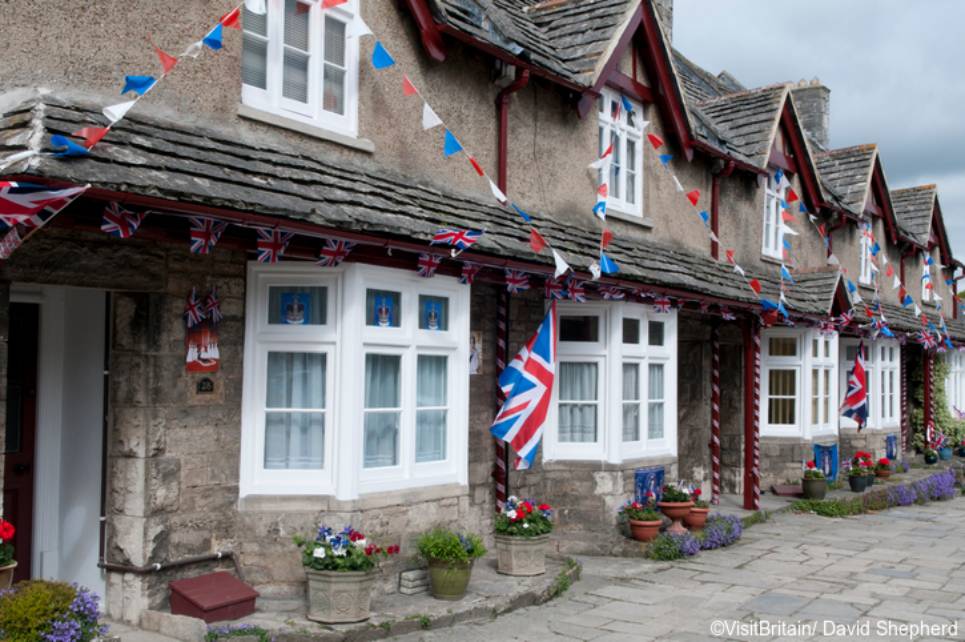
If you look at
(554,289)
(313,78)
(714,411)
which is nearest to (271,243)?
(313,78)

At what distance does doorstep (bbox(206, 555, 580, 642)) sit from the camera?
6727 mm

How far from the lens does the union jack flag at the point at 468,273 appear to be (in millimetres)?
8867

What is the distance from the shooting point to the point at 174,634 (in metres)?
6.57

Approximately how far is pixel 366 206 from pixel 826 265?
1485 cm

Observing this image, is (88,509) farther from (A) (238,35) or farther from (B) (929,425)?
(B) (929,425)

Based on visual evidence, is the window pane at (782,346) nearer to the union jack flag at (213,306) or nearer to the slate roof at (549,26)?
the slate roof at (549,26)

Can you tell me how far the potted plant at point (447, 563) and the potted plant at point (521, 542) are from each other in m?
0.98

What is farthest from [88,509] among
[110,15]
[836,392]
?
[836,392]

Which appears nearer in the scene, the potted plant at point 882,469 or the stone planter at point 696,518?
the stone planter at point 696,518

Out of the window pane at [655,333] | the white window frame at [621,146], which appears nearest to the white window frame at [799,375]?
the white window frame at [621,146]

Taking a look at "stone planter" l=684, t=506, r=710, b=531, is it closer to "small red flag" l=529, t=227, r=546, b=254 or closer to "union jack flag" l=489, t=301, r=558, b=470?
"union jack flag" l=489, t=301, r=558, b=470

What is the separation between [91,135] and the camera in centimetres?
566

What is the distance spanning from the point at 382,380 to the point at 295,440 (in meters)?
0.92

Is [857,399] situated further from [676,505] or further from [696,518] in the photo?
[676,505]
